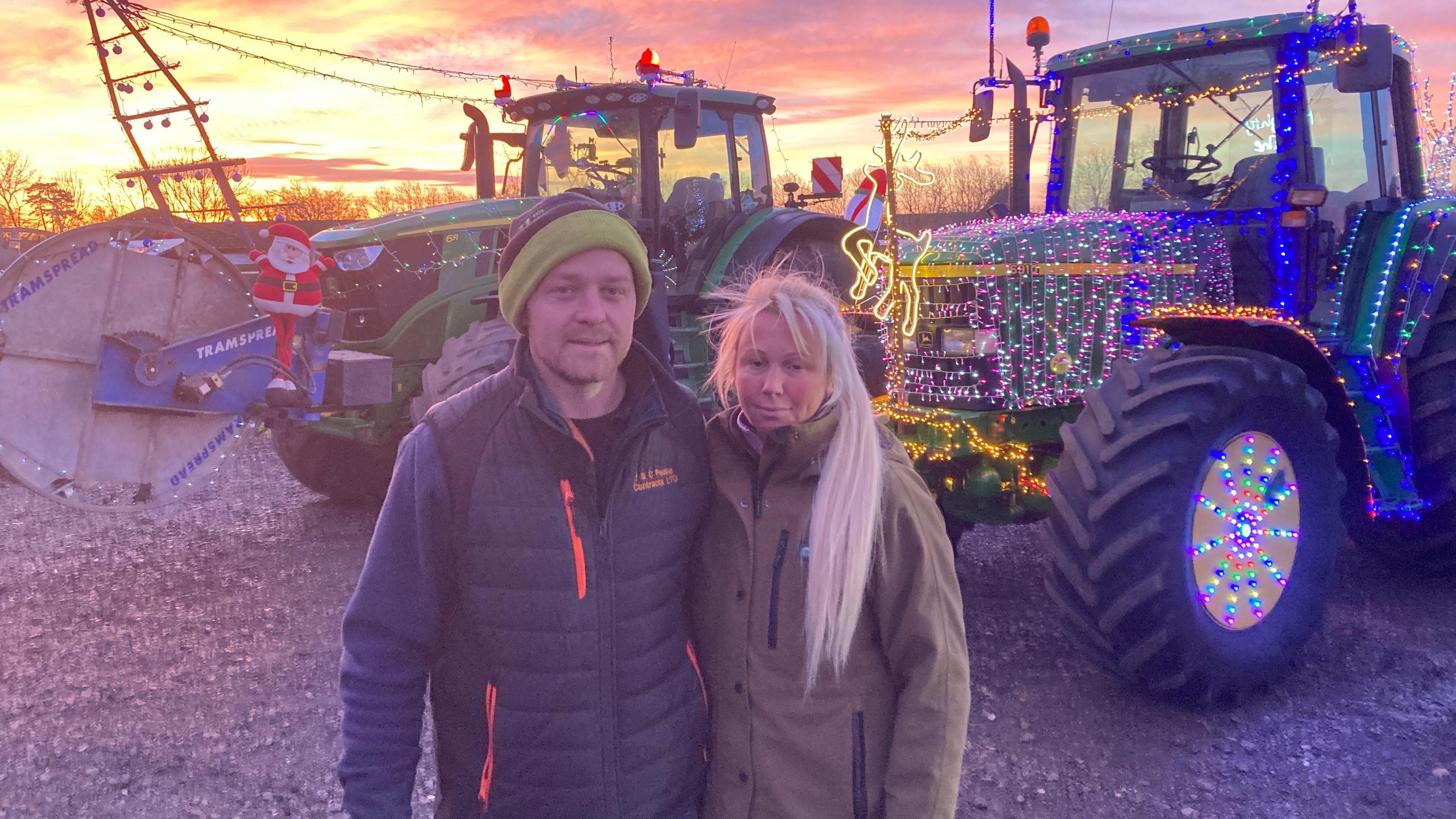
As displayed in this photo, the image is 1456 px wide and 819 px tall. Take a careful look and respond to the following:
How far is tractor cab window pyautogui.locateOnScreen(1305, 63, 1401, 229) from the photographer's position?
4176 mm

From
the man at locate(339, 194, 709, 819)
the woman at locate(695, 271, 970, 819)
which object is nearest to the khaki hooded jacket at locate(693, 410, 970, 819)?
the woman at locate(695, 271, 970, 819)

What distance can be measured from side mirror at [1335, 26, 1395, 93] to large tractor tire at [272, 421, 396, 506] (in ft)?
18.1

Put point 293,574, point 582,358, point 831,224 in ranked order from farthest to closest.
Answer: point 831,224
point 293,574
point 582,358

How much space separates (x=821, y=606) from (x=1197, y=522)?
2323mm

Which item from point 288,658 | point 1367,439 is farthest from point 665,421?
point 1367,439

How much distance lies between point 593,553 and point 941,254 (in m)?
3.00

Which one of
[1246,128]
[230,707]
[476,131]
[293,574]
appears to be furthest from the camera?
[476,131]

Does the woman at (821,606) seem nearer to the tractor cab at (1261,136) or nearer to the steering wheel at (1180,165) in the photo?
the tractor cab at (1261,136)

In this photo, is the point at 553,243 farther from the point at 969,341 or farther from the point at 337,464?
the point at 337,464

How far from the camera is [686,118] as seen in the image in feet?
19.9

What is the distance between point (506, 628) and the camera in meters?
1.67

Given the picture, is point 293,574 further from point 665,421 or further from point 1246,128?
point 1246,128

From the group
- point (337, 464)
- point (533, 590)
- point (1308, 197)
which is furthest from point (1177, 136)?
point (337, 464)

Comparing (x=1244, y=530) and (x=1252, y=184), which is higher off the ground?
(x=1252, y=184)
